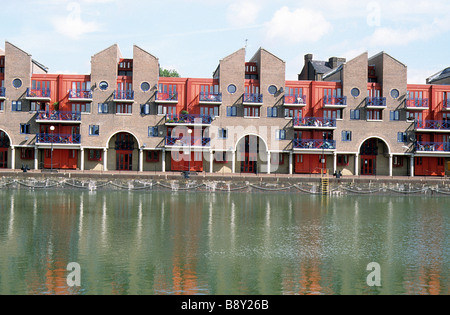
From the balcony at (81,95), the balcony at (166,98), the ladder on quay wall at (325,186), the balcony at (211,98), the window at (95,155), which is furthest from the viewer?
the window at (95,155)

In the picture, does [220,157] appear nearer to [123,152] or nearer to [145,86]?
[123,152]

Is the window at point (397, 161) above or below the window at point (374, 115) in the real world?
below

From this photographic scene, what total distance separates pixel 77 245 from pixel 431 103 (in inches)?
1735

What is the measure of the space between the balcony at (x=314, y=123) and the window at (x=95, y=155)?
20.5 meters

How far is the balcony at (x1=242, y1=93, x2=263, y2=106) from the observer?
49.3 meters

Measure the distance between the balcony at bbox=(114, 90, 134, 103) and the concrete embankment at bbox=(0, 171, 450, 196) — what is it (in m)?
8.88

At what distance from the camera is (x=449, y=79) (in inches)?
2160

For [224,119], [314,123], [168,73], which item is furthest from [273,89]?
[168,73]

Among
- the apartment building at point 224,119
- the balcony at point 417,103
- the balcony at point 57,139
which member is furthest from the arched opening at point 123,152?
the balcony at point 417,103

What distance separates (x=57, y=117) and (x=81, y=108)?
8.31 ft

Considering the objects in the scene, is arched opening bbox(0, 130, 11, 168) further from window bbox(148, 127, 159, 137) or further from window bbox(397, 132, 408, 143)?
window bbox(397, 132, 408, 143)

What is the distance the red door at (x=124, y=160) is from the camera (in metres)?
50.0

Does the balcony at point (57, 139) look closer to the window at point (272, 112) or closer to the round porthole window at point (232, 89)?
the round porthole window at point (232, 89)

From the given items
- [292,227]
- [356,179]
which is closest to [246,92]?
[356,179]
